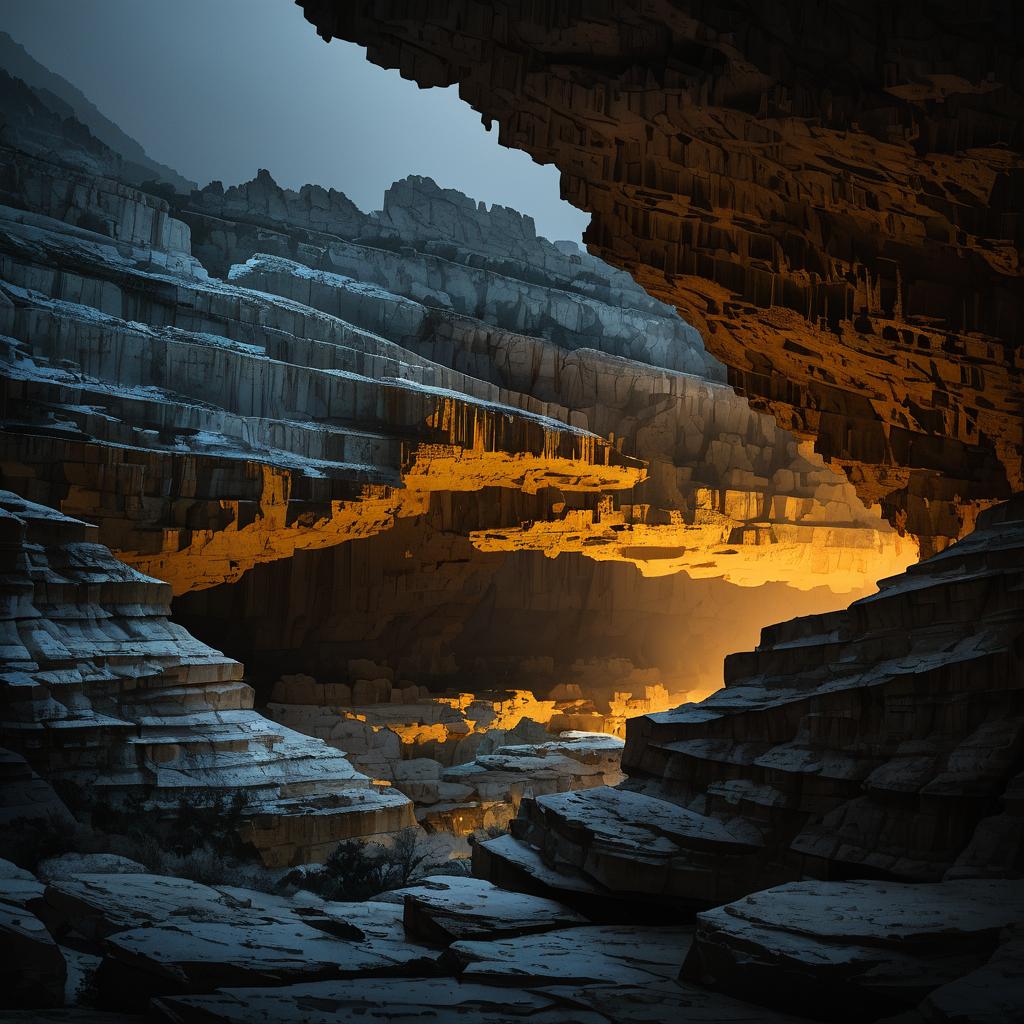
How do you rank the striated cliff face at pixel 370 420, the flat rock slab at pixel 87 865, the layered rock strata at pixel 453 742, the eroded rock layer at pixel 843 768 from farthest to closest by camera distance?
1. the layered rock strata at pixel 453 742
2. the striated cliff face at pixel 370 420
3. the flat rock slab at pixel 87 865
4. the eroded rock layer at pixel 843 768

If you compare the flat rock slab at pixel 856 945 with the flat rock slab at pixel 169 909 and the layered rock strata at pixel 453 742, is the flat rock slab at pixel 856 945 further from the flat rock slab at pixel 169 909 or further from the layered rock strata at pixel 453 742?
the layered rock strata at pixel 453 742

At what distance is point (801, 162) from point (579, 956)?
761cm

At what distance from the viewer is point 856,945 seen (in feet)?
17.2

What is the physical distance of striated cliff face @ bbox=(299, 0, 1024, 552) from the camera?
811cm

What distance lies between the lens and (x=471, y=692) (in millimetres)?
27188

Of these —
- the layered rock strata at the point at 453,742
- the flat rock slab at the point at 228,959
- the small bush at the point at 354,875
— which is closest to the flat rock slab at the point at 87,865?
the small bush at the point at 354,875

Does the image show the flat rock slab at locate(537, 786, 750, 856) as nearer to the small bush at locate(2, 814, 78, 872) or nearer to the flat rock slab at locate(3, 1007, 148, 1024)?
the flat rock slab at locate(3, 1007, 148, 1024)

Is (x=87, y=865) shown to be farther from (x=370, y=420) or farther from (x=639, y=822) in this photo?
(x=370, y=420)

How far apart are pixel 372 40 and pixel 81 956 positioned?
24.7 ft

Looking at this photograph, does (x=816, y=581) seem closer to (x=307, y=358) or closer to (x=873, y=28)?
(x=307, y=358)

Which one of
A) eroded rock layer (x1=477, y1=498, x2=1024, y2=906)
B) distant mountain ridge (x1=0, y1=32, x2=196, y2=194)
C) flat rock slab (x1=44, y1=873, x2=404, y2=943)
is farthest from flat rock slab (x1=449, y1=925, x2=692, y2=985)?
distant mountain ridge (x1=0, y1=32, x2=196, y2=194)

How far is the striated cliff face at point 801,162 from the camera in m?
8.11

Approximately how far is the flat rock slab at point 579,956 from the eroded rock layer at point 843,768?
1.44 feet

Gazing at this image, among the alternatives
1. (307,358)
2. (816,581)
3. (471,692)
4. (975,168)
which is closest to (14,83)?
(307,358)
